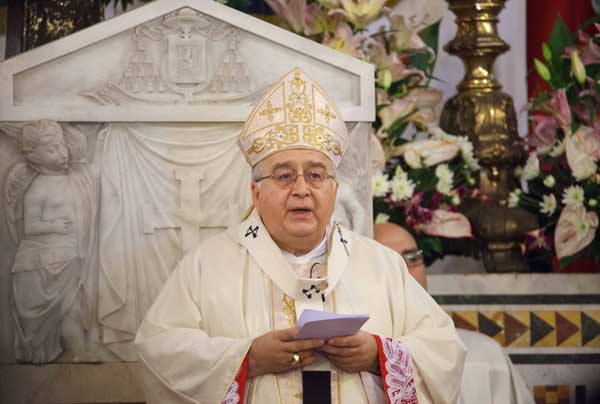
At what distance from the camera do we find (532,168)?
5.61 metres

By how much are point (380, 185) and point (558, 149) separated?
0.89 meters

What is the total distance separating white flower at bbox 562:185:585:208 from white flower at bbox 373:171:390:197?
79 centimetres

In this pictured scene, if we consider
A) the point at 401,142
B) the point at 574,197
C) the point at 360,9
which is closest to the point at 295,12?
the point at 360,9

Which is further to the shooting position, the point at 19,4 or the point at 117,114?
the point at 19,4

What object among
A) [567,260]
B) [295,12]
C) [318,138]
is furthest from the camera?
[295,12]

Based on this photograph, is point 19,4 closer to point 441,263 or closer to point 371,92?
point 371,92

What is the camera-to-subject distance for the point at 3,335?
456cm

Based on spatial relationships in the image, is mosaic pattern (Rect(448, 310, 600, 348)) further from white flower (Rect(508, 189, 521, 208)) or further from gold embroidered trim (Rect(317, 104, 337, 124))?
gold embroidered trim (Rect(317, 104, 337, 124))

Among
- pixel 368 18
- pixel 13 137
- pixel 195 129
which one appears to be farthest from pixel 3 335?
pixel 368 18

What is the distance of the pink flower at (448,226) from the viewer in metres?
5.38

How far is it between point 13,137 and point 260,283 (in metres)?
1.21

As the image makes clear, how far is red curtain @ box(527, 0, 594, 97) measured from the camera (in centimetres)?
650

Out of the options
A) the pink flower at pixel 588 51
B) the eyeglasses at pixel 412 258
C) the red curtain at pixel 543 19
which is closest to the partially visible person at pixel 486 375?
the eyeglasses at pixel 412 258

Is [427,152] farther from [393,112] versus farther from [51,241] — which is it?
[51,241]
